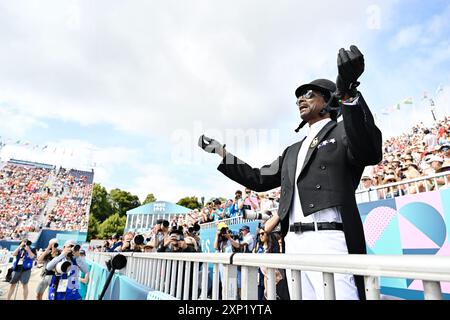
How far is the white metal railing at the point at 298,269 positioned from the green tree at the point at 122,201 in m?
51.4

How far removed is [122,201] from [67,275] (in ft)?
160

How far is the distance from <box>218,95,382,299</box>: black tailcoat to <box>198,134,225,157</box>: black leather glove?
0.69 ft

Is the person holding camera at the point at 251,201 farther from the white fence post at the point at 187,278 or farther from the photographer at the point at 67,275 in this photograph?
the white fence post at the point at 187,278

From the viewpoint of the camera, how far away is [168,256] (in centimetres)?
265

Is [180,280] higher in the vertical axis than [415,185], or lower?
lower

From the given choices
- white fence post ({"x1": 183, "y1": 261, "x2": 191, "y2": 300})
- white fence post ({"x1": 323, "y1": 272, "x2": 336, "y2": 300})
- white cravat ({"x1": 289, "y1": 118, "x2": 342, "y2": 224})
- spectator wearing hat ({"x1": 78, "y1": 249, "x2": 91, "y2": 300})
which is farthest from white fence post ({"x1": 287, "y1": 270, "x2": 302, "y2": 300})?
spectator wearing hat ({"x1": 78, "y1": 249, "x2": 91, "y2": 300})

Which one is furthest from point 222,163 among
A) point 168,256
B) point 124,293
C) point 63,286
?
point 63,286

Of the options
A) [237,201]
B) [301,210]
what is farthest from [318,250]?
[237,201]

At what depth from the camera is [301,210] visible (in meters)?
1.58

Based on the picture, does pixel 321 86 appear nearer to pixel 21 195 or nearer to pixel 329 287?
pixel 329 287

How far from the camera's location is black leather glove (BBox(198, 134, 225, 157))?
1.97 meters

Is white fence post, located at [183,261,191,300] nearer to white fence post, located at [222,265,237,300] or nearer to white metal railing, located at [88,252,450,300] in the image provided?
white metal railing, located at [88,252,450,300]

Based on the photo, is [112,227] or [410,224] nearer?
[410,224]
